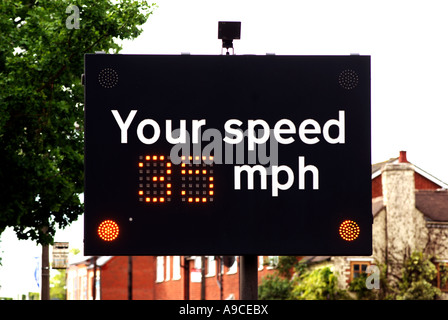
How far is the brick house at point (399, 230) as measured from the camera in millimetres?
45406

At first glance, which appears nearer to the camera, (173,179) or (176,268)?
(173,179)

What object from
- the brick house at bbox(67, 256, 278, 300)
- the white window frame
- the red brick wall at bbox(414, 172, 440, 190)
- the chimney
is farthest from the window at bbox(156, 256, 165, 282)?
the chimney

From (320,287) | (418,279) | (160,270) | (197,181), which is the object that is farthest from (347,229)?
(160,270)

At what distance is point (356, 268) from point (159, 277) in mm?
25710

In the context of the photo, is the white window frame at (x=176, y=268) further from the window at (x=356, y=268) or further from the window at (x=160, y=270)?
the window at (x=356, y=268)

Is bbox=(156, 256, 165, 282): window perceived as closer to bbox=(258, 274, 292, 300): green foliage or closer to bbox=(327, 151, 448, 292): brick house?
bbox=(258, 274, 292, 300): green foliage

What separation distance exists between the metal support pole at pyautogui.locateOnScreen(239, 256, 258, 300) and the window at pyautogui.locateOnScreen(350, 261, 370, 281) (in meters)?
40.4

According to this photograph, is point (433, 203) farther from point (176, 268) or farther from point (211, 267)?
point (176, 268)

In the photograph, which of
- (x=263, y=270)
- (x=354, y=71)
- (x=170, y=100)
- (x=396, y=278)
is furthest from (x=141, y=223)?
(x=263, y=270)

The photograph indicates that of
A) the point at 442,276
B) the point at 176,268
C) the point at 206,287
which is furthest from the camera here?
the point at 176,268

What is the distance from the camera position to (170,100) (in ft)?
19.1

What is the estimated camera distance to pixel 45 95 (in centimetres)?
2166
